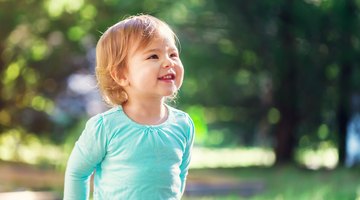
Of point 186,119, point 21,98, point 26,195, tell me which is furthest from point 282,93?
point 186,119

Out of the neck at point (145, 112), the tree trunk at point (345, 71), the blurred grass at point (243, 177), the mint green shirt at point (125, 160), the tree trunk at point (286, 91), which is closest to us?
the mint green shirt at point (125, 160)

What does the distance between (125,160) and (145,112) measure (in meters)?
0.22

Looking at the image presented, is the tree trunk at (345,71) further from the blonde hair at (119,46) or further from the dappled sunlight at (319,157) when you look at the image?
the blonde hair at (119,46)

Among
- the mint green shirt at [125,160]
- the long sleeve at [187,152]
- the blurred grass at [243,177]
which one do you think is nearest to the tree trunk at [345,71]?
the blurred grass at [243,177]

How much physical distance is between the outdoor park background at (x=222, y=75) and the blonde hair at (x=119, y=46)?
1009cm

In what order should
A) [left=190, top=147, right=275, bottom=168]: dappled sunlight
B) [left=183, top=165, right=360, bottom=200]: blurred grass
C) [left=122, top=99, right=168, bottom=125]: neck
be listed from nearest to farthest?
[left=122, top=99, right=168, bottom=125]: neck < [left=183, top=165, right=360, bottom=200]: blurred grass < [left=190, top=147, right=275, bottom=168]: dappled sunlight

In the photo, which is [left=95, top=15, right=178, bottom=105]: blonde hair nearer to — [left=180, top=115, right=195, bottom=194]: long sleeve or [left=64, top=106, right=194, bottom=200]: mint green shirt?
[left=64, top=106, right=194, bottom=200]: mint green shirt

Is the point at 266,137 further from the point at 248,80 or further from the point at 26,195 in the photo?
the point at 26,195

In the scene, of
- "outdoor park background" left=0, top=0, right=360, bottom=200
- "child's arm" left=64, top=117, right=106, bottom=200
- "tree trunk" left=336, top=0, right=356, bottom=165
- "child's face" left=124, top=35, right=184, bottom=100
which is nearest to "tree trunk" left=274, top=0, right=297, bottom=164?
"outdoor park background" left=0, top=0, right=360, bottom=200

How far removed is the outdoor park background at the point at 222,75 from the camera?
49.5ft

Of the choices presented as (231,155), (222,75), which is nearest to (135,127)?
(222,75)

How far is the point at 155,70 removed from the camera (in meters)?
3.13

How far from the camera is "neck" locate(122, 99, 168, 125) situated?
10.4ft

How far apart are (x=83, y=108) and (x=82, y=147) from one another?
557 inches
